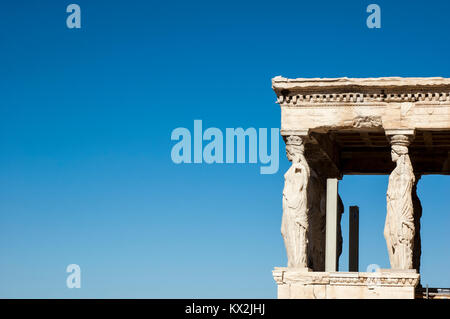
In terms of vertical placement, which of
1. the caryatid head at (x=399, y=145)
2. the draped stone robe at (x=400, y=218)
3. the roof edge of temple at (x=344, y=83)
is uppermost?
the roof edge of temple at (x=344, y=83)

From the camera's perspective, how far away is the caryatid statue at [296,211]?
28984 millimetres

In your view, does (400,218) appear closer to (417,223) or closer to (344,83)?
(344,83)

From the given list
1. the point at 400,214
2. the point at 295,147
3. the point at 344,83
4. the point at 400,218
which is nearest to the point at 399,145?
the point at 400,214

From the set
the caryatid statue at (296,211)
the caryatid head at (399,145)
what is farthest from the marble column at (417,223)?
the caryatid statue at (296,211)

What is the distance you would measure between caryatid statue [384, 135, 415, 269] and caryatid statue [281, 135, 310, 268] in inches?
84.8

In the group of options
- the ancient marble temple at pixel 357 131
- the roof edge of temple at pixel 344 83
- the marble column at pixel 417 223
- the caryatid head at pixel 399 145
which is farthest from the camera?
the marble column at pixel 417 223

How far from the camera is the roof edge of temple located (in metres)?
28.7

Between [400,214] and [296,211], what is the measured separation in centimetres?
268

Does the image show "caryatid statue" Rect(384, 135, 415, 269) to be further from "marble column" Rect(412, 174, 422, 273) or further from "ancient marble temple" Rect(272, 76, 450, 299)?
"marble column" Rect(412, 174, 422, 273)

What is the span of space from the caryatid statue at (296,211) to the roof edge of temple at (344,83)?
138cm

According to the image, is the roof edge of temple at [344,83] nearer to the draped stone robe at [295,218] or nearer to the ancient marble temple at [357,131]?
the ancient marble temple at [357,131]
